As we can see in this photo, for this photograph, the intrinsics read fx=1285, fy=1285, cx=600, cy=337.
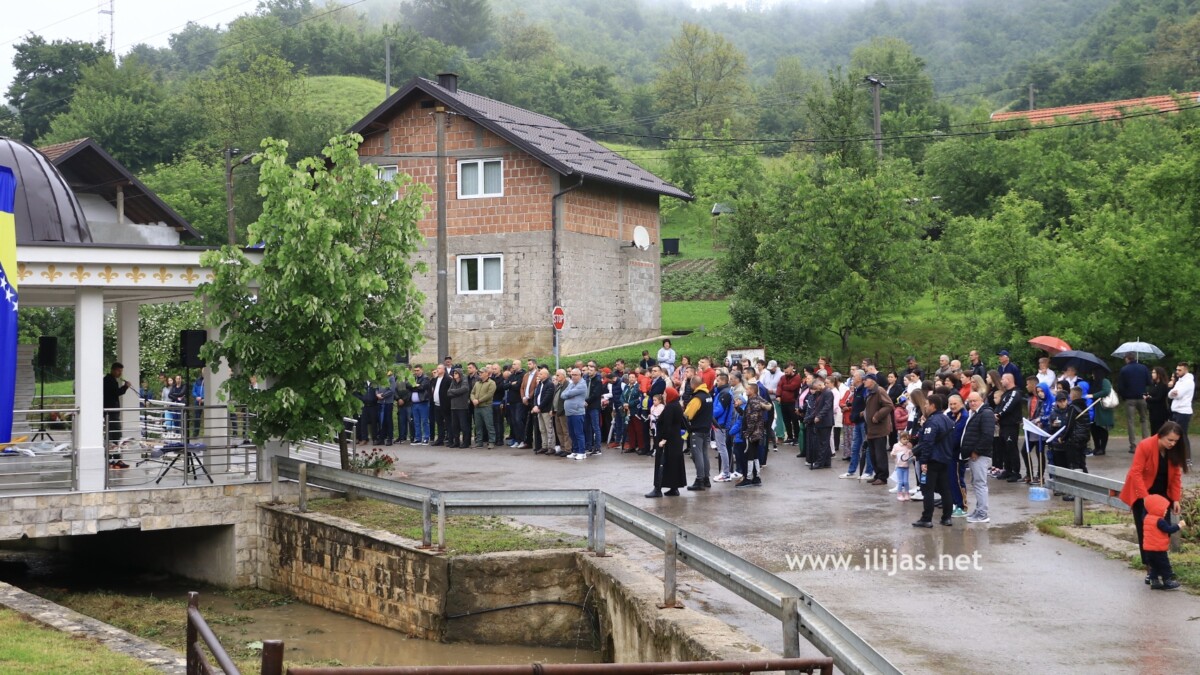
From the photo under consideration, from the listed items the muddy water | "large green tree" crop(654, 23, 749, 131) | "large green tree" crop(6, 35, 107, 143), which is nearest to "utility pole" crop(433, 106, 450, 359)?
the muddy water

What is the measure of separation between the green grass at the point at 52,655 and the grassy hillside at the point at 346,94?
78.5 meters

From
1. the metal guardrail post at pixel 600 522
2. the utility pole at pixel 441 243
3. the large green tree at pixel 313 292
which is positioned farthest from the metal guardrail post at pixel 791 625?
the utility pole at pixel 441 243

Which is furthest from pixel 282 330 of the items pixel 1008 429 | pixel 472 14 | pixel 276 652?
pixel 472 14

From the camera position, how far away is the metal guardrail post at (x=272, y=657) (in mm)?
5043

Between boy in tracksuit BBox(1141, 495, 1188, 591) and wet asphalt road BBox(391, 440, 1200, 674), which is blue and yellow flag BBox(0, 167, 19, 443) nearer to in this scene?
wet asphalt road BBox(391, 440, 1200, 674)

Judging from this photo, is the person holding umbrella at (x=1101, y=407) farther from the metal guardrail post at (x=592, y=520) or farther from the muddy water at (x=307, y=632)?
the muddy water at (x=307, y=632)

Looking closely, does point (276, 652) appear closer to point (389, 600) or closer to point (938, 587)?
point (938, 587)

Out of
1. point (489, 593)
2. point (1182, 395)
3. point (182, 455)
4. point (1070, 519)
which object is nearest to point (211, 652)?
point (489, 593)

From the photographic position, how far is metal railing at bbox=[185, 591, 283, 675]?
508 cm

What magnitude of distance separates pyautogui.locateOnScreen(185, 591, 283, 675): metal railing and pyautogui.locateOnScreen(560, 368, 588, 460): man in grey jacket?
1682 centimetres

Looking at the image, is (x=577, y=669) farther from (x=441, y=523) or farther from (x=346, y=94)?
(x=346, y=94)

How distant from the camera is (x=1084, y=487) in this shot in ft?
47.4

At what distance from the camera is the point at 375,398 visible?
90.6 feet

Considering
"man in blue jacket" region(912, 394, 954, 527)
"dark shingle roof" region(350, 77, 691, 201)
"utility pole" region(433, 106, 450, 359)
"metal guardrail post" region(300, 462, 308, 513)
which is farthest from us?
"dark shingle roof" region(350, 77, 691, 201)
